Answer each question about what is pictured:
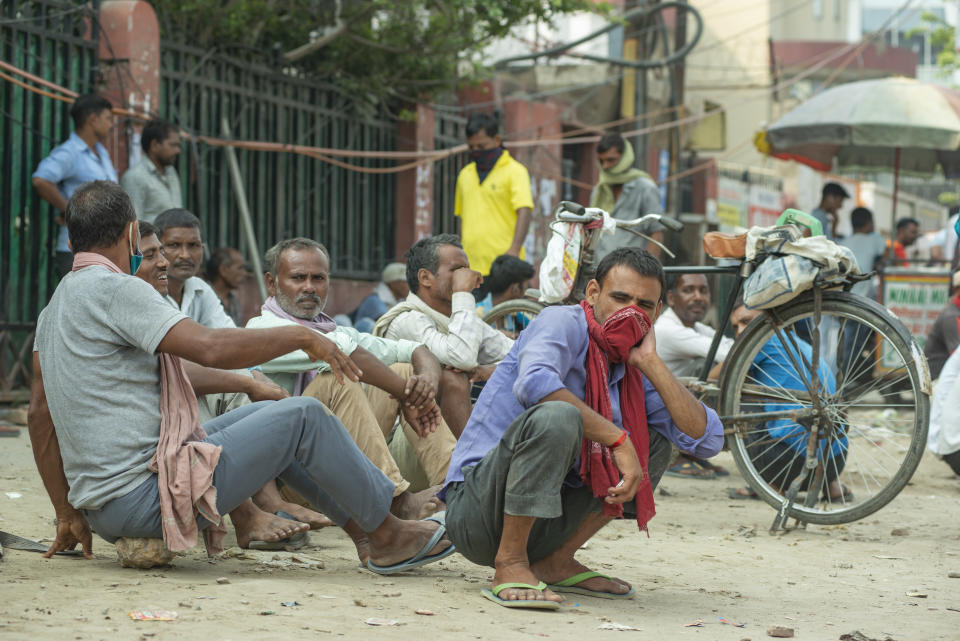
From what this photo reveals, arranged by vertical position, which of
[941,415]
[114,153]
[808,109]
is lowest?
[941,415]

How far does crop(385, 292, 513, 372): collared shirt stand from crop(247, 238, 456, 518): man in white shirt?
4.7 inches

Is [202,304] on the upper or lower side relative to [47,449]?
upper

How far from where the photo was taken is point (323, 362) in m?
4.54

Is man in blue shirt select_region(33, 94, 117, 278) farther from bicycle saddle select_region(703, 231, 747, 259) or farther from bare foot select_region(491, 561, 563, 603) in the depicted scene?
bare foot select_region(491, 561, 563, 603)

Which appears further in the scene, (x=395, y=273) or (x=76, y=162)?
(x=395, y=273)

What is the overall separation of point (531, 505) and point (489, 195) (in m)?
5.21

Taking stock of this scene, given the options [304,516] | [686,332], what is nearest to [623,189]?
[686,332]

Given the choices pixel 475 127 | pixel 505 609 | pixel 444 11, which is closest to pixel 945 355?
pixel 475 127

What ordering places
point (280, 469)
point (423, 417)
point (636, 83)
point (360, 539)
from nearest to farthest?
point (280, 469)
point (360, 539)
point (423, 417)
point (636, 83)

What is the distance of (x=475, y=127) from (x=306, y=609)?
17.8 ft

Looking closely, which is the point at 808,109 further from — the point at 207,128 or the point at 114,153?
the point at 114,153

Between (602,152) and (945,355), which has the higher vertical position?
(602,152)

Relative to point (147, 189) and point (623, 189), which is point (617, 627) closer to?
point (623, 189)

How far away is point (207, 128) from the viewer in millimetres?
9328
